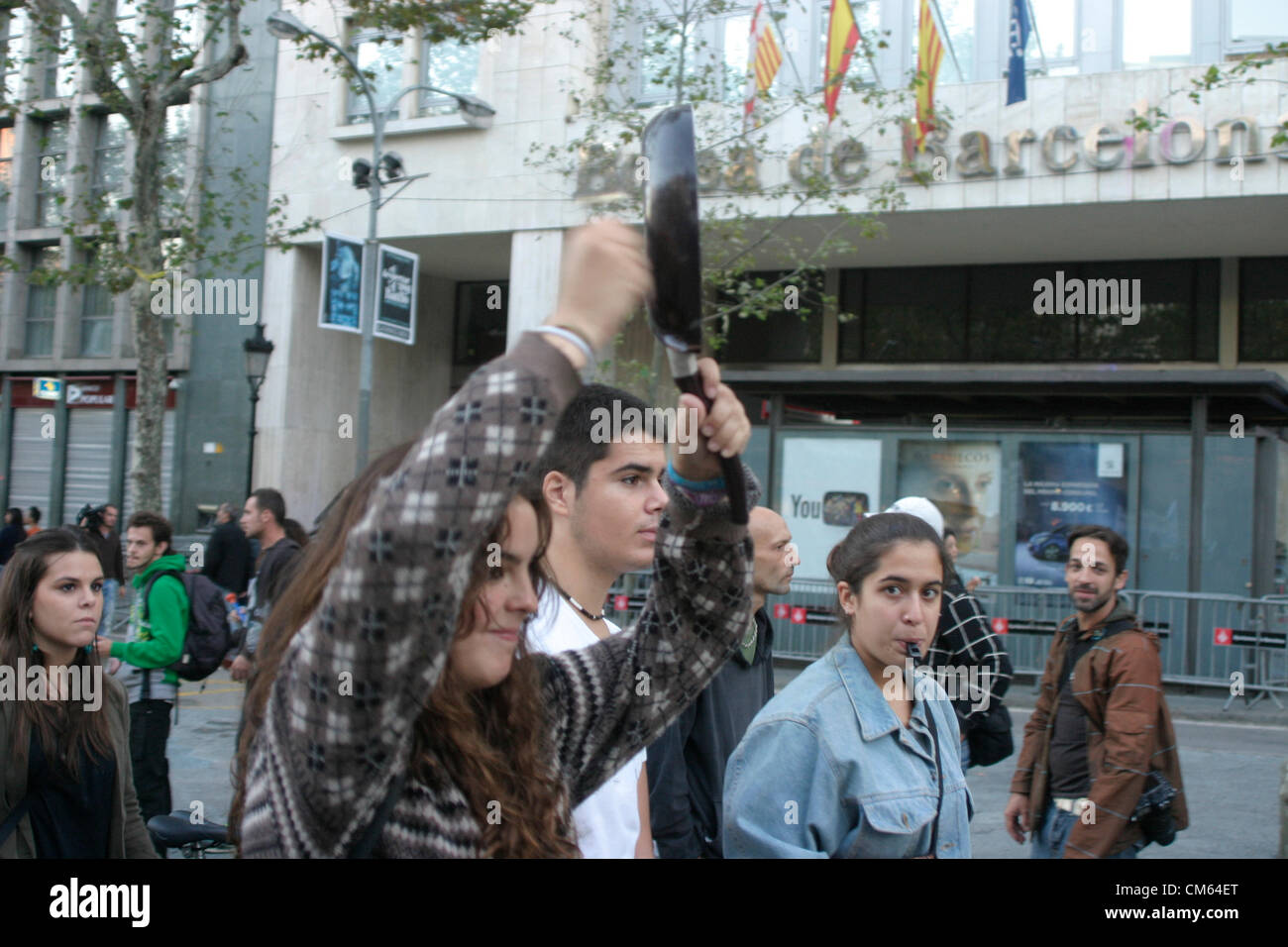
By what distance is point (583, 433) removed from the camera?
2732 millimetres

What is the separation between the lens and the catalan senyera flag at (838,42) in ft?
53.2

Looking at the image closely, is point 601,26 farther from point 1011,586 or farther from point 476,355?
point 476,355

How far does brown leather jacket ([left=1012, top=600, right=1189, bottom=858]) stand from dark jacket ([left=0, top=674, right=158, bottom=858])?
321 centimetres

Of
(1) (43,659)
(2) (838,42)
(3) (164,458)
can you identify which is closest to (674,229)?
(1) (43,659)

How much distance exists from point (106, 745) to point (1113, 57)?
763 inches

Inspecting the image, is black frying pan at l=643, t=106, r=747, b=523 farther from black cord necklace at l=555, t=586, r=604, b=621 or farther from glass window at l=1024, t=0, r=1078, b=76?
glass window at l=1024, t=0, r=1078, b=76

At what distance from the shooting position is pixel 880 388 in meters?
15.3

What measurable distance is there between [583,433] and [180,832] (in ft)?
10.0

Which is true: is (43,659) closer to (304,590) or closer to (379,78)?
(304,590)

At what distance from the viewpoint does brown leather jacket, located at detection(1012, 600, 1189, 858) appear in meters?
4.24

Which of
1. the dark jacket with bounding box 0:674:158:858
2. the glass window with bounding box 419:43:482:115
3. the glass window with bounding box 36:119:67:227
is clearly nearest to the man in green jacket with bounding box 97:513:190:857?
the dark jacket with bounding box 0:674:158:858

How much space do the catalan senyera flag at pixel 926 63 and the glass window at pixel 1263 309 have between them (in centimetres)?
732

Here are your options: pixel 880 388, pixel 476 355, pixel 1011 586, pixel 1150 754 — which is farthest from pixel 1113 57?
pixel 1150 754

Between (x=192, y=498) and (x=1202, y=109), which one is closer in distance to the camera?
(x=1202, y=109)
